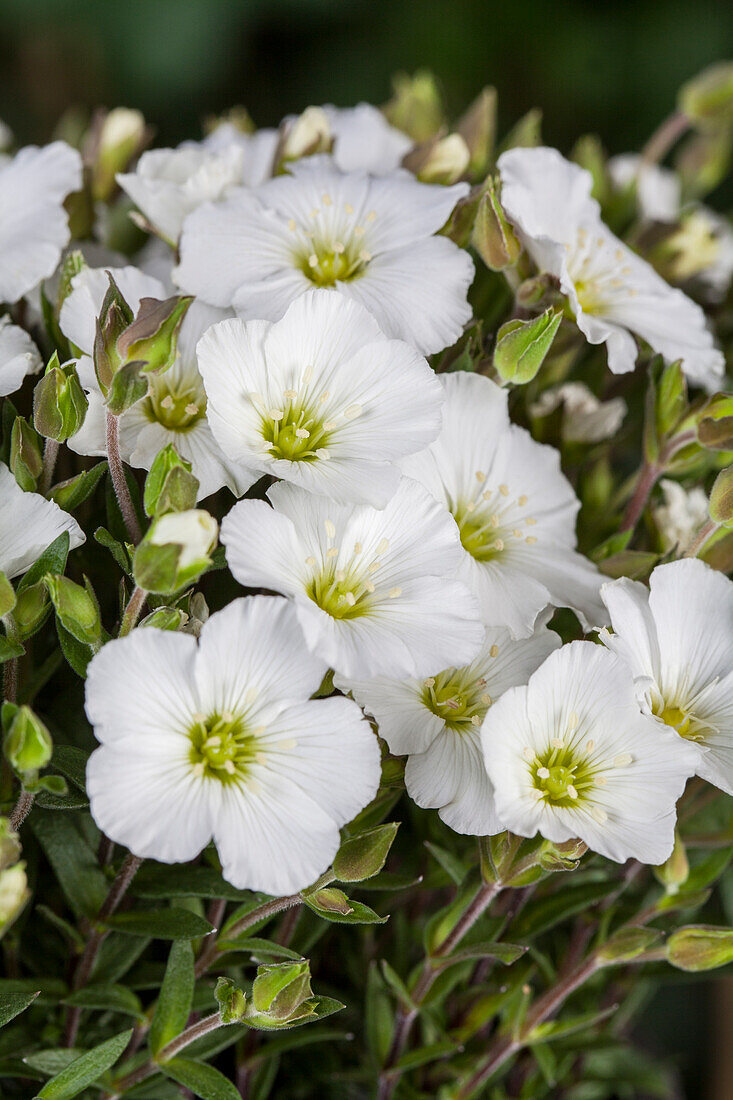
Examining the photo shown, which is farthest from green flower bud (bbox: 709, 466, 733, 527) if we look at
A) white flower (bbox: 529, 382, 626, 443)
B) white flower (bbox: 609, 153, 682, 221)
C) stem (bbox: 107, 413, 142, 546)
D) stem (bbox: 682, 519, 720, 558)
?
white flower (bbox: 609, 153, 682, 221)

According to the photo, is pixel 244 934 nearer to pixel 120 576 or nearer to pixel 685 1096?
pixel 120 576

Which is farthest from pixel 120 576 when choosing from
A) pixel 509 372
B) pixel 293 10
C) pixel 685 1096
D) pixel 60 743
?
pixel 293 10

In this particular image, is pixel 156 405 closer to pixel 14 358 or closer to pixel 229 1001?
pixel 14 358

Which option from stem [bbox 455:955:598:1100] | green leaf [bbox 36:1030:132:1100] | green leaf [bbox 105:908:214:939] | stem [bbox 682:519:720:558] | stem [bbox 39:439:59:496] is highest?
stem [bbox 39:439:59:496]

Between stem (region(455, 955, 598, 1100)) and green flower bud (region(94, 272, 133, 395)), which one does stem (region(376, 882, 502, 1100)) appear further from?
green flower bud (region(94, 272, 133, 395))

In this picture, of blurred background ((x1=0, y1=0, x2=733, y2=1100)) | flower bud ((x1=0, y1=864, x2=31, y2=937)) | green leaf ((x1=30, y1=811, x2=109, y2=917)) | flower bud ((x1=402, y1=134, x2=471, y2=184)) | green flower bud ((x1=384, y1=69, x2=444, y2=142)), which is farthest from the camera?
blurred background ((x1=0, y1=0, x2=733, y2=1100))

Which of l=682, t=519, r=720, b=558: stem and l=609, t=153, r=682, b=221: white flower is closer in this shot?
l=682, t=519, r=720, b=558: stem

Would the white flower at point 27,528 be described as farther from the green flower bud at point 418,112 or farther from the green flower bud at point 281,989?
the green flower bud at point 418,112

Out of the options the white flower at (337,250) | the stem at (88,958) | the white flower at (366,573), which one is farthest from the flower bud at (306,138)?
the stem at (88,958)
